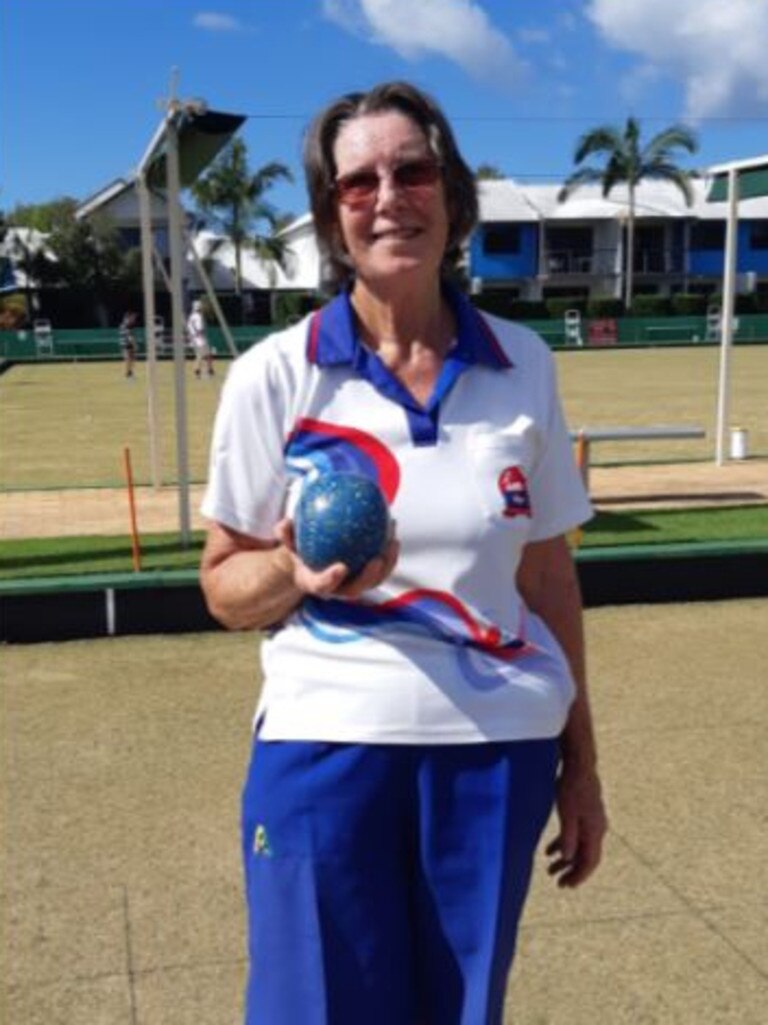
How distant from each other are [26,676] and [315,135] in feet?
14.3

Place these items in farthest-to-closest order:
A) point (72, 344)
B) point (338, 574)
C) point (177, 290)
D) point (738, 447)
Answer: point (72, 344), point (738, 447), point (177, 290), point (338, 574)

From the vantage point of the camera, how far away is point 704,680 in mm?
5812

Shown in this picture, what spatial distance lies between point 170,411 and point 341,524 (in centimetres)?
2084

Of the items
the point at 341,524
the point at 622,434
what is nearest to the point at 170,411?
the point at 622,434

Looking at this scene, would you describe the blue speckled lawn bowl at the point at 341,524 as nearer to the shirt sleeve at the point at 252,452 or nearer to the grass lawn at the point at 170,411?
the shirt sleeve at the point at 252,452

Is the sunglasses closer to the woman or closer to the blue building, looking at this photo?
the woman

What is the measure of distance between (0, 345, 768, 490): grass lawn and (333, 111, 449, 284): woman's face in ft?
34.9

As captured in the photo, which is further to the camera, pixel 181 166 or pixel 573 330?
pixel 573 330

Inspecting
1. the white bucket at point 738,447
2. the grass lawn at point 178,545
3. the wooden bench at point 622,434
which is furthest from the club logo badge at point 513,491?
the white bucket at point 738,447

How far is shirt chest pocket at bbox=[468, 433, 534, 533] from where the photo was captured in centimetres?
194

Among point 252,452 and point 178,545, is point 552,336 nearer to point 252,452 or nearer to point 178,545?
point 178,545

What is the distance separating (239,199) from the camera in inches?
2285

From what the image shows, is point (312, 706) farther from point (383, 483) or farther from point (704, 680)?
point (704, 680)

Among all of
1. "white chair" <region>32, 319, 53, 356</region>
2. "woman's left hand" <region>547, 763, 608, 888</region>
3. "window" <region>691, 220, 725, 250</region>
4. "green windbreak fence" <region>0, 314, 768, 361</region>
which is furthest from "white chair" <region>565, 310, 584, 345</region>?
"woman's left hand" <region>547, 763, 608, 888</region>
